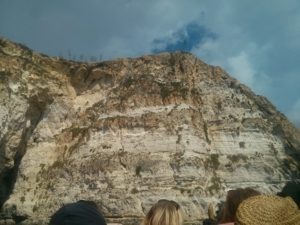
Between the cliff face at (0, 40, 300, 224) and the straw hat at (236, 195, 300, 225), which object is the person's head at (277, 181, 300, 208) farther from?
the straw hat at (236, 195, 300, 225)

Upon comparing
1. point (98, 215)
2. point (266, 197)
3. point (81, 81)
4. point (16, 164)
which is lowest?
point (98, 215)

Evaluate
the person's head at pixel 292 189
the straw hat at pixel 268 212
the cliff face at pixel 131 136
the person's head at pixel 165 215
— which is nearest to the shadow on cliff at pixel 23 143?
the cliff face at pixel 131 136

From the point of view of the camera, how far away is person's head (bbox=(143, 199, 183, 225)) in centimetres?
423

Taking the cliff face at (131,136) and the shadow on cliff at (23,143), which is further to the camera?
the shadow on cliff at (23,143)

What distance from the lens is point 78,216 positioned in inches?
121

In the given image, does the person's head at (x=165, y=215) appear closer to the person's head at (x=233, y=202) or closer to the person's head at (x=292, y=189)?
the person's head at (x=233, y=202)

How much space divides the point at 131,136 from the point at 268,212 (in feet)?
111

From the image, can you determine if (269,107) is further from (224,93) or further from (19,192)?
(19,192)

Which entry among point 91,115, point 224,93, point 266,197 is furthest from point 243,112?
point 266,197

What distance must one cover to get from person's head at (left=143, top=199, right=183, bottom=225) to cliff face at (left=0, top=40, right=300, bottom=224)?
2912 centimetres

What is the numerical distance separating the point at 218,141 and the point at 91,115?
34.2ft

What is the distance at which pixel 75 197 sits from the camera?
34969 millimetres

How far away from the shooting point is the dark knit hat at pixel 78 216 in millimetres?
3064

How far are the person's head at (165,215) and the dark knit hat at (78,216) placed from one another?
1082mm
